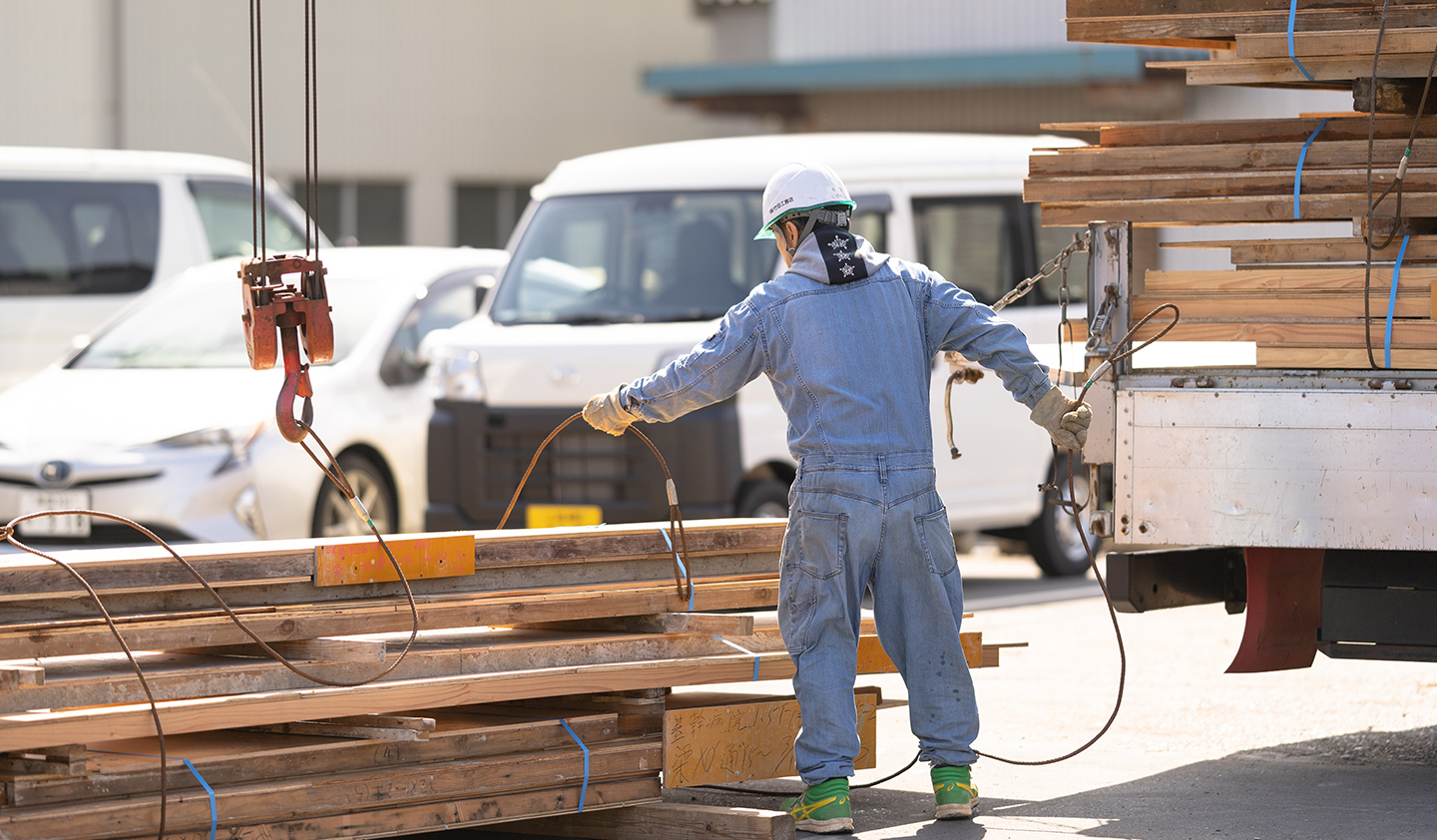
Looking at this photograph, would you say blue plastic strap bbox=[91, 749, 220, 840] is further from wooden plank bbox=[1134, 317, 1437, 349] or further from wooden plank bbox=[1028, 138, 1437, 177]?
wooden plank bbox=[1028, 138, 1437, 177]

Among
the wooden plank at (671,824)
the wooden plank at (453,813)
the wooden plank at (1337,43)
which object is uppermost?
the wooden plank at (1337,43)

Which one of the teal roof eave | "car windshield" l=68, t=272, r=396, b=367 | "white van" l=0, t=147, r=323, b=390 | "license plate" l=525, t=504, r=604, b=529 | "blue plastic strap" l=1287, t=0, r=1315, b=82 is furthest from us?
the teal roof eave

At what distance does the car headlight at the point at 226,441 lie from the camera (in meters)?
10.1

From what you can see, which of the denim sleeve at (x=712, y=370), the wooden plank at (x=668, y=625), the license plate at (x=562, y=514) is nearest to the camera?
the wooden plank at (x=668, y=625)

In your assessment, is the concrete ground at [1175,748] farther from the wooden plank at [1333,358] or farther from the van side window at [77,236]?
the van side window at [77,236]

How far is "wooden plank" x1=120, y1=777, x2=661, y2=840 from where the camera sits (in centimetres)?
506

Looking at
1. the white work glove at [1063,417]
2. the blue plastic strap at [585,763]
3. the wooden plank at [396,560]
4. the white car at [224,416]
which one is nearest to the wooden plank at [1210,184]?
the white work glove at [1063,417]

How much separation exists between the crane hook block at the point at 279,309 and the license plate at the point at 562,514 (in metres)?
4.58

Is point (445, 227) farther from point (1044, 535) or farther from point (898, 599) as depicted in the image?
point (898, 599)

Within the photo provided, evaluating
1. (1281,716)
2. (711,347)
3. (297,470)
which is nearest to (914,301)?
(711,347)

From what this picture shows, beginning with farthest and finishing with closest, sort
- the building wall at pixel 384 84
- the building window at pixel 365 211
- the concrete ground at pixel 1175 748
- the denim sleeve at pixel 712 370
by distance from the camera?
the building window at pixel 365 211, the building wall at pixel 384 84, the concrete ground at pixel 1175 748, the denim sleeve at pixel 712 370

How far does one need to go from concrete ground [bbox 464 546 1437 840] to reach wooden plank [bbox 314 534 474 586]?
83 cm

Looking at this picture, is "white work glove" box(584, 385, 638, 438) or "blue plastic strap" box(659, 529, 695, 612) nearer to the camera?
"white work glove" box(584, 385, 638, 438)

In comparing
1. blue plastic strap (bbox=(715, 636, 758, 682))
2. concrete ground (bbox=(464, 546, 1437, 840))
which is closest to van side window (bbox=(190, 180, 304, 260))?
concrete ground (bbox=(464, 546, 1437, 840))
